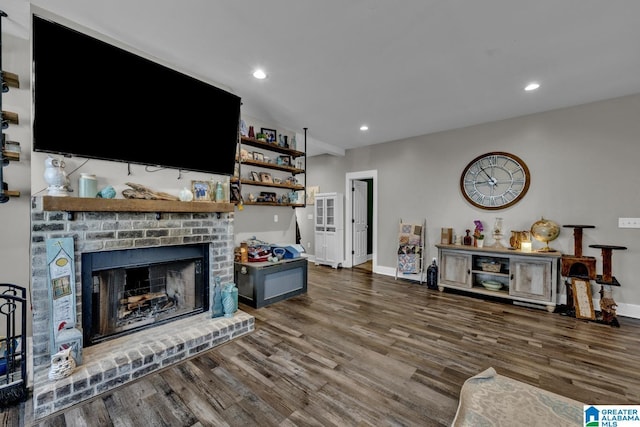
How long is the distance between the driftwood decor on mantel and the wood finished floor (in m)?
1.31

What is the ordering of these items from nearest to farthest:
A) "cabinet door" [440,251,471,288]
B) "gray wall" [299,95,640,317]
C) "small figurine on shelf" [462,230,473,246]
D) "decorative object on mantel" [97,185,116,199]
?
1. "decorative object on mantel" [97,185,116,199]
2. "gray wall" [299,95,640,317]
3. "cabinet door" [440,251,471,288]
4. "small figurine on shelf" [462,230,473,246]

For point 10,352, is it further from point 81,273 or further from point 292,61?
point 292,61

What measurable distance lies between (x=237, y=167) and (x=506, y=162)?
404 centimetres

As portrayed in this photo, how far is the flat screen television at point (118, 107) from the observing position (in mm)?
1814

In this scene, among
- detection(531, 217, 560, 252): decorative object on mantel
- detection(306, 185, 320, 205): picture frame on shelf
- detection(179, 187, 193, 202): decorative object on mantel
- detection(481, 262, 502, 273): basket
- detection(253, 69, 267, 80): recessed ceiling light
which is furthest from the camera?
detection(306, 185, 320, 205): picture frame on shelf

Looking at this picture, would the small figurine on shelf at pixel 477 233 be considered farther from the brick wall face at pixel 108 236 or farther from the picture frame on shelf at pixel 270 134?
the brick wall face at pixel 108 236

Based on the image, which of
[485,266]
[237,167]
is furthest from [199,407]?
[485,266]

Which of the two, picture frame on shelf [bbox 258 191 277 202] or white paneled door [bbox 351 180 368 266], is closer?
picture frame on shelf [bbox 258 191 277 202]

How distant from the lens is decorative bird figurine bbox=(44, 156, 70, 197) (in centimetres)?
184

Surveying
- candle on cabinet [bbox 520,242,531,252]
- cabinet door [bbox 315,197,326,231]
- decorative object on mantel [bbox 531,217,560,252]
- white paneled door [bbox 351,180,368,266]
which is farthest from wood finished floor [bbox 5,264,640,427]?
cabinet door [bbox 315,197,326,231]

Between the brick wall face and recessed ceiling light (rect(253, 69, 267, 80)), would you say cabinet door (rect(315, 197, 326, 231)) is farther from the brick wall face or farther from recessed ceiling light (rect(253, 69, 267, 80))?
recessed ceiling light (rect(253, 69, 267, 80))

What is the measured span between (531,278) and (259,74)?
433cm

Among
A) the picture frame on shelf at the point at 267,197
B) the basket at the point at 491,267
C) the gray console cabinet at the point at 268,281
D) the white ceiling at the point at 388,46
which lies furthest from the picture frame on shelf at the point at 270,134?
the basket at the point at 491,267

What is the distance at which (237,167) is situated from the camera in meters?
3.41
